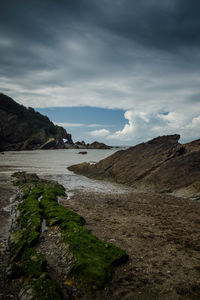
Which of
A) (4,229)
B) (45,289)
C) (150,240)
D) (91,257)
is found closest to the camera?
(45,289)

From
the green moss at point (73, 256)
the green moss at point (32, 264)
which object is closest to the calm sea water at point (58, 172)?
the green moss at point (73, 256)

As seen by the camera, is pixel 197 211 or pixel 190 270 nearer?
pixel 190 270

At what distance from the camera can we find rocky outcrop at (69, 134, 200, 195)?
24609 millimetres

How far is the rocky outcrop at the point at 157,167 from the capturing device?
2461 centimetres

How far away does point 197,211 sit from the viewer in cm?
1655

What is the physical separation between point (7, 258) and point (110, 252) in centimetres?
456

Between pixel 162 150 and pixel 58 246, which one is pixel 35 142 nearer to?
pixel 162 150

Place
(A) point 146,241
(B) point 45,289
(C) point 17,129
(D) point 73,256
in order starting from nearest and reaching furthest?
(B) point 45,289
(D) point 73,256
(A) point 146,241
(C) point 17,129

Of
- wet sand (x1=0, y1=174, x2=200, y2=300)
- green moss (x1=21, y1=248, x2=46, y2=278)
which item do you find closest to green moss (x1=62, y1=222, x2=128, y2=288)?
wet sand (x1=0, y1=174, x2=200, y2=300)

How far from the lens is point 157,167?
96.1 feet

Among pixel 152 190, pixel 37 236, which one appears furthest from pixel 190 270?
pixel 152 190

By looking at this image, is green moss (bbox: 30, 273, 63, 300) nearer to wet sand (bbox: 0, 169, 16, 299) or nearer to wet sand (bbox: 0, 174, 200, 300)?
wet sand (bbox: 0, 174, 200, 300)

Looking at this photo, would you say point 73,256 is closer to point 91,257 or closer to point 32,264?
point 91,257

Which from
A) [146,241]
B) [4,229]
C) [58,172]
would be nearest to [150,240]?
[146,241]
